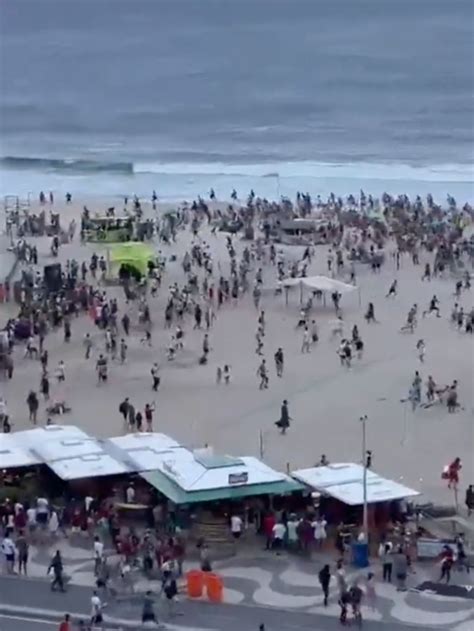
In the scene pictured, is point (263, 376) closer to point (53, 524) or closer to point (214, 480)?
point (214, 480)

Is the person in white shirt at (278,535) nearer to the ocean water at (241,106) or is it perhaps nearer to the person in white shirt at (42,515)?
the person in white shirt at (42,515)

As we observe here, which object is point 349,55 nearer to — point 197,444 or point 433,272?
point 433,272

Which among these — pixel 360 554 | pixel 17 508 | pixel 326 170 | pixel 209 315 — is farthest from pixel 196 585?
pixel 326 170

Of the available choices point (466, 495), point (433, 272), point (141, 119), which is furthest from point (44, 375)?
point (141, 119)

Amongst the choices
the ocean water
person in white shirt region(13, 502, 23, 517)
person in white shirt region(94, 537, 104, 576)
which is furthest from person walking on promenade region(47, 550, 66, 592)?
the ocean water

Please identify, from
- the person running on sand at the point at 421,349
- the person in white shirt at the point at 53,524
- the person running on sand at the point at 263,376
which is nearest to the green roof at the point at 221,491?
the person in white shirt at the point at 53,524

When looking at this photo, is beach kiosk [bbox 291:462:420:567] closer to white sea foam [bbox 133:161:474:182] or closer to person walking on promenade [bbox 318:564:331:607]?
person walking on promenade [bbox 318:564:331:607]
